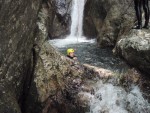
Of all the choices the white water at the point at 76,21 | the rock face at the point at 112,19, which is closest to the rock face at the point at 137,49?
the rock face at the point at 112,19

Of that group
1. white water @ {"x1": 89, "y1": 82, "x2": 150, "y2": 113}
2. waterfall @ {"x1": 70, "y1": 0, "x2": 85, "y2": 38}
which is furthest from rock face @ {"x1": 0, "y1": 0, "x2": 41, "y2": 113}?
waterfall @ {"x1": 70, "y1": 0, "x2": 85, "y2": 38}

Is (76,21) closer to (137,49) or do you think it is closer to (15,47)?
(137,49)

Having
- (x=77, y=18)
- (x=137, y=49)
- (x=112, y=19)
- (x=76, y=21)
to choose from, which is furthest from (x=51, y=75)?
(x=77, y=18)

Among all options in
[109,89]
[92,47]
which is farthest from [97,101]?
[92,47]

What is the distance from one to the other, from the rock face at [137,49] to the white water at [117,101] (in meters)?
0.89

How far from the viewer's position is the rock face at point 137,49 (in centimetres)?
873

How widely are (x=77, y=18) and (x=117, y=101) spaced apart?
41.5ft

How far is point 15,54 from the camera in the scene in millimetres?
7602

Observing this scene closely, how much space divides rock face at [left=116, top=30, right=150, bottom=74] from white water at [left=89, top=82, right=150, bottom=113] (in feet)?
2.92

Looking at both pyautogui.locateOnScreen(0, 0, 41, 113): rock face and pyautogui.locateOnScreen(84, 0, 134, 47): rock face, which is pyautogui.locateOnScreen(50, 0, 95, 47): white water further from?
pyautogui.locateOnScreen(0, 0, 41, 113): rock face

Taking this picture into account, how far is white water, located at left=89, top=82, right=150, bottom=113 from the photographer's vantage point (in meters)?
9.06

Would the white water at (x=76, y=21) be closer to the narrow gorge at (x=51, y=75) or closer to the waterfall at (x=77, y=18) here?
the waterfall at (x=77, y=18)

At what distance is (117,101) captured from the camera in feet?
30.7

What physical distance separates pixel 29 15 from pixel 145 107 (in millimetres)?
A: 4374
